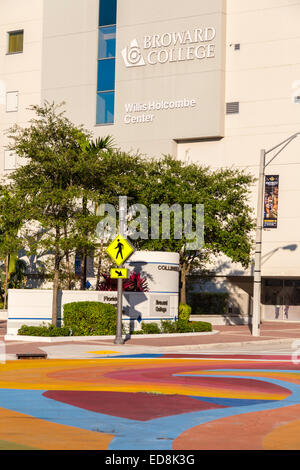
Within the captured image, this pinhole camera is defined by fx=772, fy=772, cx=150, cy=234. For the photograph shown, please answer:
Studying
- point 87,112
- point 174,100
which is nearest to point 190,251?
point 174,100

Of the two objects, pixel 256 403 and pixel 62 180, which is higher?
pixel 62 180

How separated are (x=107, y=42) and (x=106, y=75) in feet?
9.94

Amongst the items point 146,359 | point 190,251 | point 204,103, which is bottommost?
point 146,359

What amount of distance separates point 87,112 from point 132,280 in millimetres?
32325

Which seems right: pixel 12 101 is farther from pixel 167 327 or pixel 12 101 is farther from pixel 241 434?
pixel 241 434

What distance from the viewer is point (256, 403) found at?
47.0 feet

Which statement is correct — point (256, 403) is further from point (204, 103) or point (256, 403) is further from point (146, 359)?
point (204, 103)

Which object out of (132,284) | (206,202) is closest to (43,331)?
(132,284)

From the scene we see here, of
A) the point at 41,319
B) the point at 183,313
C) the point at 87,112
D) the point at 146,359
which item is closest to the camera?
the point at 146,359

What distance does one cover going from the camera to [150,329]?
35906 millimetres

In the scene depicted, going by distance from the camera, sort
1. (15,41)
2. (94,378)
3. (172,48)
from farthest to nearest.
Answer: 1. (15,41)
2. (172,48)
3. (94,378)

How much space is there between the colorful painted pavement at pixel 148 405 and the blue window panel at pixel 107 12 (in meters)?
48.3

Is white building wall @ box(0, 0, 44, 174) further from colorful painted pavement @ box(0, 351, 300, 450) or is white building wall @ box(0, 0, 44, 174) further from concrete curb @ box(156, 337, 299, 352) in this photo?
colorful painted pavement @ box(0, 351, 300, 450)

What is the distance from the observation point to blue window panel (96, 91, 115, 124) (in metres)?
65.4
